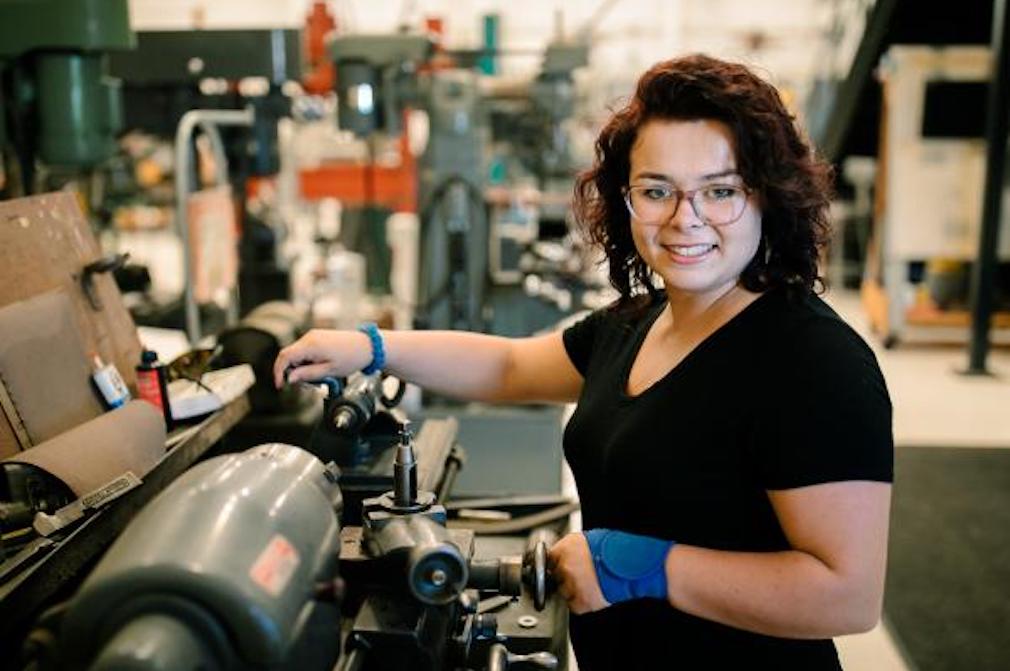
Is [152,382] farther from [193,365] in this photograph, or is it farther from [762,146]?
[762,146]

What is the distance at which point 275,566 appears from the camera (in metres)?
0.73

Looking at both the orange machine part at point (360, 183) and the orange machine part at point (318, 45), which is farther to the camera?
the orange machine part at point (360, 183)

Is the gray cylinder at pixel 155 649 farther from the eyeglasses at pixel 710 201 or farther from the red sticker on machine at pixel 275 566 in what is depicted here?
the eyeglasses at pixel 710 201

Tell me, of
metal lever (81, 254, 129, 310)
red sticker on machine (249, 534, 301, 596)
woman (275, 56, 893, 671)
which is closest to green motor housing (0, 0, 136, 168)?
metal lever (81, 254, 129, 310)

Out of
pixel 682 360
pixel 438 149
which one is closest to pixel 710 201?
pixel 682 360

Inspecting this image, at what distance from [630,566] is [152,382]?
3.09ft

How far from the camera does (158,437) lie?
1.48 metres

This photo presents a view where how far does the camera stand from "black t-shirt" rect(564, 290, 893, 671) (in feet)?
3.43

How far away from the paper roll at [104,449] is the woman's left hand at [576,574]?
2.08 ft

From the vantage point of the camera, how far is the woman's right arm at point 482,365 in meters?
1.59

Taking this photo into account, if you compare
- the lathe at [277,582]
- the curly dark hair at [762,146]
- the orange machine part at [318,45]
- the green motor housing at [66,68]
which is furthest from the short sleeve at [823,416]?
the orange machine part at [318,45]

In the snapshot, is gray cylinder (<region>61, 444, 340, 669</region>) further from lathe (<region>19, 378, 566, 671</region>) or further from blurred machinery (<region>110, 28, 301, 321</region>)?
blurred machinery (<region>110, 28, 301, 321</region>)

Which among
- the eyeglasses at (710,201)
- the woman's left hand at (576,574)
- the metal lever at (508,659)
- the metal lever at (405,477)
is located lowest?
the metal lever at (508,659)

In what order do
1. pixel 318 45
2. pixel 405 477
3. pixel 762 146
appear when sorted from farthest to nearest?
pixel 318 45
pixel 762 146
pixel 405 477
